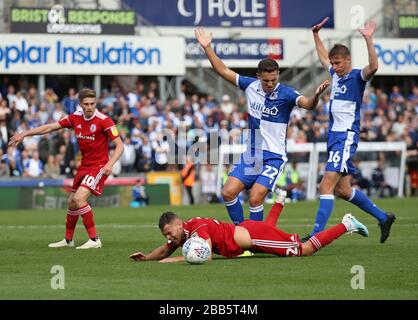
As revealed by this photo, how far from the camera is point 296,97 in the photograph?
13.9 metres

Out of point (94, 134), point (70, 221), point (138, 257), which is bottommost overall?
point (138, 257)

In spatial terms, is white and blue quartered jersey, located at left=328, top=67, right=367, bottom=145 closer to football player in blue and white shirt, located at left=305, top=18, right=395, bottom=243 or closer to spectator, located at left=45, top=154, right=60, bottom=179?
football player in blue and white shirt, located at left=305, top=18, right=395, bottom=243

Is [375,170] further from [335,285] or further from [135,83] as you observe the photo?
[335,285]

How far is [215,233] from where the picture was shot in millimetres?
12133

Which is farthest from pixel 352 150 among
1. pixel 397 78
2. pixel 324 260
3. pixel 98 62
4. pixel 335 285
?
pixel 397 78

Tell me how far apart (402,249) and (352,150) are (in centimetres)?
155

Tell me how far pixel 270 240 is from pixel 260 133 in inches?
90.2

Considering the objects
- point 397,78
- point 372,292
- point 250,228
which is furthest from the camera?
point 397,78

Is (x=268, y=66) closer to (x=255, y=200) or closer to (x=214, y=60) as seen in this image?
(x=214, y=60)

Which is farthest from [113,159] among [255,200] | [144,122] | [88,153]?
[144,122]

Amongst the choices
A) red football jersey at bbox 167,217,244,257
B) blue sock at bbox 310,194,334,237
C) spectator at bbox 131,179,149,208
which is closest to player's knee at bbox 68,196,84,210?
red football jersey at bbox 167,217,244,257

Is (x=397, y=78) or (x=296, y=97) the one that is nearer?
(x=296, y=97)

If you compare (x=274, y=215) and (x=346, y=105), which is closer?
(x=274, y=215)

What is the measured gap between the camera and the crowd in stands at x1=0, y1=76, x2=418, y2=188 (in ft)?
101
